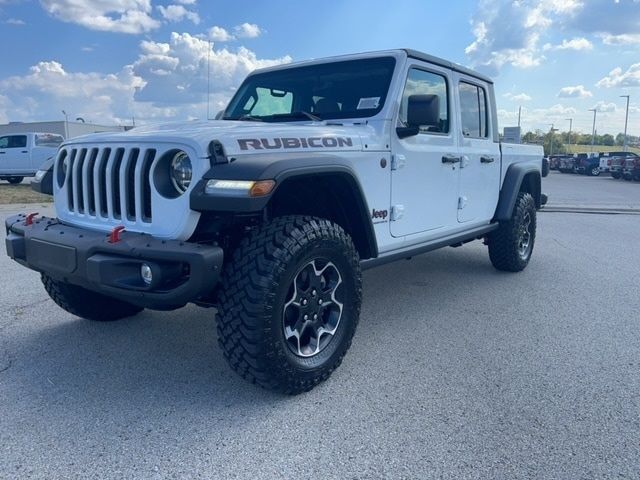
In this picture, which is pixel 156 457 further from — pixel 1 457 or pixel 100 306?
pixel 100 306

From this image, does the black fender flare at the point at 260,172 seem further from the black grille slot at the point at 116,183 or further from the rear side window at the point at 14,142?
the rear side window at the point at 14,142

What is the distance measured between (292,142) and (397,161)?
0.99 metres

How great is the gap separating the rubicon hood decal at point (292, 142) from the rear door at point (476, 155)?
1.80 meters

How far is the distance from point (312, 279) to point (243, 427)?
2.90 feet

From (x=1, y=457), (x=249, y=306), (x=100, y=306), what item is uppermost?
(x=249, y=306)

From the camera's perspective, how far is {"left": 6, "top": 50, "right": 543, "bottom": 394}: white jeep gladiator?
2.61 m

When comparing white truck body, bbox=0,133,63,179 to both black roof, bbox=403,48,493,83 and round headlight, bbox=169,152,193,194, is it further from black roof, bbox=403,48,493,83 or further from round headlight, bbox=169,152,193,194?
round headlight, bbox=169,152,193,194

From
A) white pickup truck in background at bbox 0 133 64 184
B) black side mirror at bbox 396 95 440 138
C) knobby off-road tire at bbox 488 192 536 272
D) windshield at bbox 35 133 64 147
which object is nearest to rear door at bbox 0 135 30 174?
white pickup truck in background at bbox 0 133 64 184

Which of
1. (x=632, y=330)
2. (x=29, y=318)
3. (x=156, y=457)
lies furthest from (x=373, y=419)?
(x=29, y=318)

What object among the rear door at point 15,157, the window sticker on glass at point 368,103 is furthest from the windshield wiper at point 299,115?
the rear door at point 15,157

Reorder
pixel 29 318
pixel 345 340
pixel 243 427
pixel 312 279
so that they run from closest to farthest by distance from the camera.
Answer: pixel 243 427 → pixel 312 279 → pixel 345 340 → pixel 29 318

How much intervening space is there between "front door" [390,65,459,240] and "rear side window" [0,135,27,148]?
1844 cm

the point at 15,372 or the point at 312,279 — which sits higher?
the point at 312,279

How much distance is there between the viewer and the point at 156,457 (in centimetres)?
237
